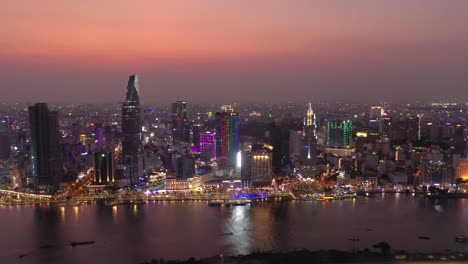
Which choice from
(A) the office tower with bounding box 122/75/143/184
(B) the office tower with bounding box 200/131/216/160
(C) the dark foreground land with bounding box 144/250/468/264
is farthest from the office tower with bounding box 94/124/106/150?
(C) the dark foreground land with bounding box 144/250/468/264

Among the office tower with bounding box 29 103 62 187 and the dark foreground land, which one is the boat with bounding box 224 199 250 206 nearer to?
the dark foreground land

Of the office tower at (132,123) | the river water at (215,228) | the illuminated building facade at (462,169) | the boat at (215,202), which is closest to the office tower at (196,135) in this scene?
the office tower at (132,123)

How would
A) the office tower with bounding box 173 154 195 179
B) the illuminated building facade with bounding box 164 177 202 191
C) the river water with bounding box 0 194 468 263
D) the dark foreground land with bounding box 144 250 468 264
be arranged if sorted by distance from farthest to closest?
the office tower with bounding box 173 154 195 179, the illuminated building facade with bounding box 164 177 202 191, the river water with bounding box 0 194 468 263, the dark foreground land with bounding box 144 250 468 264

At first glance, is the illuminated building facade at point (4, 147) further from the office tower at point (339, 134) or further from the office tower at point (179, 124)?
the office tower at point (339, 134)

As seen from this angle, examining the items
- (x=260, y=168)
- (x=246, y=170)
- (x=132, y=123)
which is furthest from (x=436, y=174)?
(x=132, y=123)

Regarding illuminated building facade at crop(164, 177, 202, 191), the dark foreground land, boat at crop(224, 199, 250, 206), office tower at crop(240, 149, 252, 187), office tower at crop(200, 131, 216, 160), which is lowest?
the dark foreground land

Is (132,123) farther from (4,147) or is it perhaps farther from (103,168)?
(4,147)

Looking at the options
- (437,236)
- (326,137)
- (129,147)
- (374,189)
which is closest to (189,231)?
(437,236)
